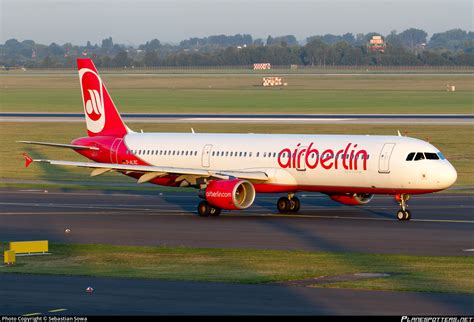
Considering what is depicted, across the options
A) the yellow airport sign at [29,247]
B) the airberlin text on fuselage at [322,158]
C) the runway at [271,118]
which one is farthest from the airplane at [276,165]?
the runway at [271,118]

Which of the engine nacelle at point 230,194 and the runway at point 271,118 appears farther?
the runway at point 271,118

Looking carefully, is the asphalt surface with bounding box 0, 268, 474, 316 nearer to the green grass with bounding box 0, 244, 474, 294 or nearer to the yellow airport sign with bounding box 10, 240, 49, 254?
the green grass with bounding box 0, 244, 474, 294

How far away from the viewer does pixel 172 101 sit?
17012cm

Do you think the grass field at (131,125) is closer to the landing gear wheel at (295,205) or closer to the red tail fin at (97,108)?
the red tail fin at (97,108)

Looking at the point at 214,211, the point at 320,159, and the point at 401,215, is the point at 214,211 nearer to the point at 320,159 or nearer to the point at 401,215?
the point at 320,159

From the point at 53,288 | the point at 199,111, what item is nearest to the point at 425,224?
the point at 53,288

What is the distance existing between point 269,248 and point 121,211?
15.3 metres

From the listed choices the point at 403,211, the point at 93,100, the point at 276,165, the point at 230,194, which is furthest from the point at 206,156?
the point at 403,211

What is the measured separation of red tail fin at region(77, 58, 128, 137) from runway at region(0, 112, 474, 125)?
56032 millimetres

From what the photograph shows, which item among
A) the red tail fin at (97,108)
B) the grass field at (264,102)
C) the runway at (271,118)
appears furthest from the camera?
the grass field at (264,102)

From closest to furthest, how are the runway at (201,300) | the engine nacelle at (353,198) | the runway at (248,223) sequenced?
the runway at (201,300)
the runway at (248,223)
the engine nacelle at (353,198)

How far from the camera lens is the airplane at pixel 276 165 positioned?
51812 mm

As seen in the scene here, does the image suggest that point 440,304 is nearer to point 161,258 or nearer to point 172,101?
point 161,258

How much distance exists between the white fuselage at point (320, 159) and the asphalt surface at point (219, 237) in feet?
5.75
